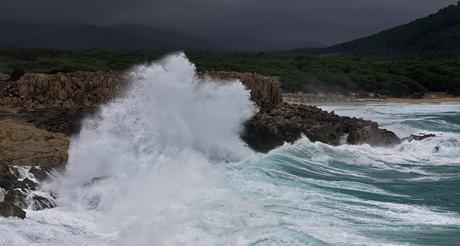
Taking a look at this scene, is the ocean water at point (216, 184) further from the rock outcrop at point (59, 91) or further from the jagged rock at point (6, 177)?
the rock outcrop at point (59, 91)

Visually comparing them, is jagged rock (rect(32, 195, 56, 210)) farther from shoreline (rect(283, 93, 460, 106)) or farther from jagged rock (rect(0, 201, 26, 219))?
shoreline (rect(283, 93, 460, 106))

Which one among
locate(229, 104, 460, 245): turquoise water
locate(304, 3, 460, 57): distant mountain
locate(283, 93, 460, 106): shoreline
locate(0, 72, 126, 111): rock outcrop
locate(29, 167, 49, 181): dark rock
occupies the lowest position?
locate(283, 93, 460, 106): shoreline

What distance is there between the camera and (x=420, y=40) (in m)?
135

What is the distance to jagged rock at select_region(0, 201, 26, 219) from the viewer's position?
13208mm

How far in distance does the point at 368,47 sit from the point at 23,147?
13786 cm

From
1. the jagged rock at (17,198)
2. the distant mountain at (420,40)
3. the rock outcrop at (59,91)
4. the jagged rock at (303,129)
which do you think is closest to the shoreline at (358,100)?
the jagged rock at (303,129)

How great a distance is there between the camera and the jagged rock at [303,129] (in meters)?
27.2

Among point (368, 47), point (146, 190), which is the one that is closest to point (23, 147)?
point (146, 190)

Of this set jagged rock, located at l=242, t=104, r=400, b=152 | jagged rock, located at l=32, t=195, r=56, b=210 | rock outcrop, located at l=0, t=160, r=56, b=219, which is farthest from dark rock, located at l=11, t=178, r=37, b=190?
jagged rock, located at l=242, t=104, r=400, b=152

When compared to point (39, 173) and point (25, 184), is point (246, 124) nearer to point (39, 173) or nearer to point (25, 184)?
point (39, 173)

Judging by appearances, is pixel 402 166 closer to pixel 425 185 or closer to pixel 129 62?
pixel 425 185

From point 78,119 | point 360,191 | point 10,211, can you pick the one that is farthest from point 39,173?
point 360,191

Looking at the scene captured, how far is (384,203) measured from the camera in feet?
60.7

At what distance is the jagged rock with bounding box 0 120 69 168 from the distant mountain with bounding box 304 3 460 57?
336 feet
